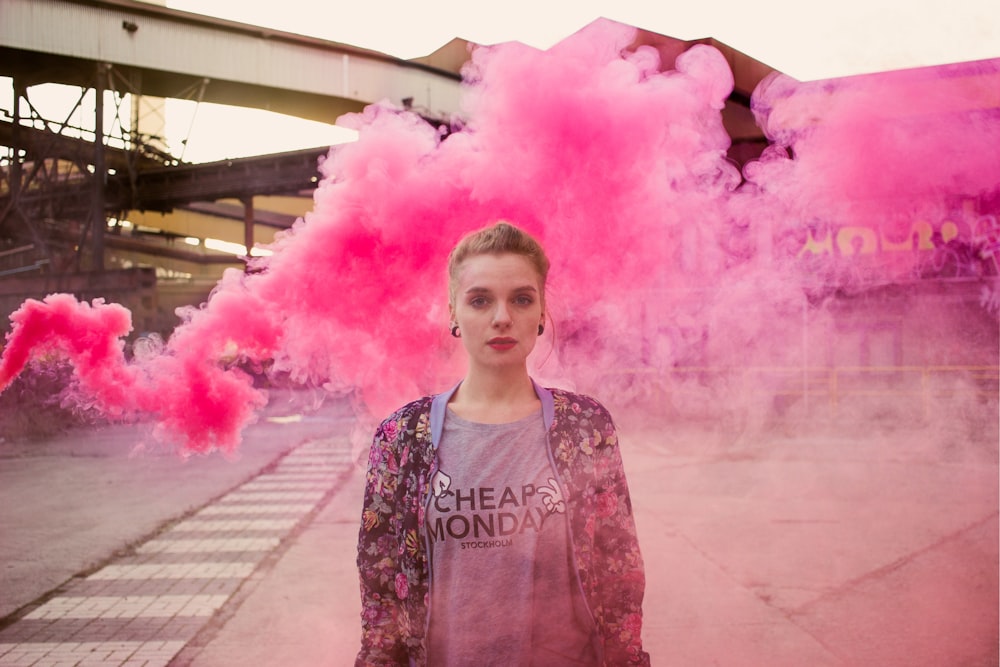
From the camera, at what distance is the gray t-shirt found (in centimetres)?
172

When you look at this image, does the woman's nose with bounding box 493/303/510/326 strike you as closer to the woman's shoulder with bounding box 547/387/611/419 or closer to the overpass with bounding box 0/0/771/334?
the woman's shoulder with bounding box 547/387/611/419

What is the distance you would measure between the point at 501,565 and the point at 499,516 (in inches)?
4.5

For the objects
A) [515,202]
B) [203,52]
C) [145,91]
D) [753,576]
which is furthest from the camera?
[145,91]

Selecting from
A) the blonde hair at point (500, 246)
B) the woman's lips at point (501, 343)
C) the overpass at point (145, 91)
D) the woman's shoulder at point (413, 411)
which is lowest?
the woman's shoulder at point (413, 411)

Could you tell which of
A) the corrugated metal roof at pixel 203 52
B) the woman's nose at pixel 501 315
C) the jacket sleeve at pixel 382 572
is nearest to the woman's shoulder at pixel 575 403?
the woman's nose at pixel 501 315

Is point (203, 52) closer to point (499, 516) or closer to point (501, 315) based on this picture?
point (501, 315)

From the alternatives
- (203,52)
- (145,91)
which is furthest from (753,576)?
(145,91)

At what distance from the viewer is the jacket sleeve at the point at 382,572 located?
1814 millimetres

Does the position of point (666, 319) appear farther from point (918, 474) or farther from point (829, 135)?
point (918, 474)

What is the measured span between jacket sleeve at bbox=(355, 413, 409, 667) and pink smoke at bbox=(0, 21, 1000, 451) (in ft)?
3.62

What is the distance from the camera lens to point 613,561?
1834 mm

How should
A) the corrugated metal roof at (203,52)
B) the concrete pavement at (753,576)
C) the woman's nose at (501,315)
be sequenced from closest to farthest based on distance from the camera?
the woman's nose at (501,315), the concrete pavement at (753,576), the corrugated metal roof at (203,52)

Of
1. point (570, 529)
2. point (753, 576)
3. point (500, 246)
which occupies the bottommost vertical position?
point (753, 576)

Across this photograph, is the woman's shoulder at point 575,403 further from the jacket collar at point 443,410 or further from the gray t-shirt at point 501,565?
the gray t-shirt at point 501,565
